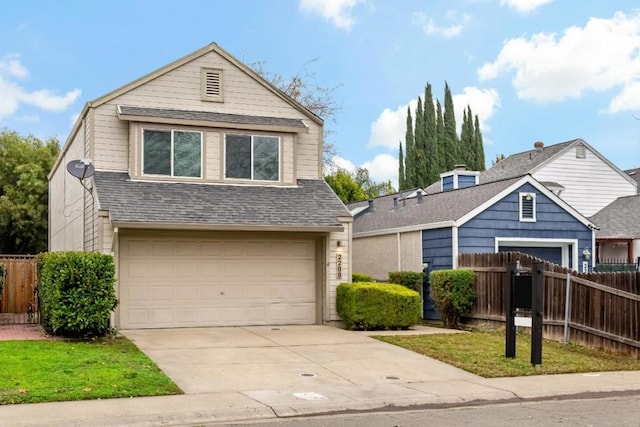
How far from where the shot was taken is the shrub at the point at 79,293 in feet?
45.3

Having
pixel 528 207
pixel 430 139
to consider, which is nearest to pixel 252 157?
pixel 528 207

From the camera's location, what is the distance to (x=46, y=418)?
8.26 metres

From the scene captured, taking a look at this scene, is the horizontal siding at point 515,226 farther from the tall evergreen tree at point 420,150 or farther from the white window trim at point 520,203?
the tall evergreen tree at point 420,150

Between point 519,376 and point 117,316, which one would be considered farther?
point 117,316

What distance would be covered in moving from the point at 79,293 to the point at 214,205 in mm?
4098

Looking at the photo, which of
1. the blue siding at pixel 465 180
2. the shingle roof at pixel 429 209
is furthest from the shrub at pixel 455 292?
the blue siding at pixel 465 180

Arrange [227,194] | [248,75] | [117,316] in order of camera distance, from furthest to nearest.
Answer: [248,75]
[227,194]
[117,316]

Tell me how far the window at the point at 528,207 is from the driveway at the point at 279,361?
6.48 meters

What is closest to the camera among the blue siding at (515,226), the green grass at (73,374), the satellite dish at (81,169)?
the green grass at (73,374)

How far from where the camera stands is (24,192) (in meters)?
37.7

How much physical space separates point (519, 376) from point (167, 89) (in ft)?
36.3

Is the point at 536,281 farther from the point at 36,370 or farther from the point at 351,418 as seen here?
the point at 36,370

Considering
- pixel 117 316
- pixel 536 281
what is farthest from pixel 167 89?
pixel 536 281

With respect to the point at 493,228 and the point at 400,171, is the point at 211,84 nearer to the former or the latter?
the point at 493,228
